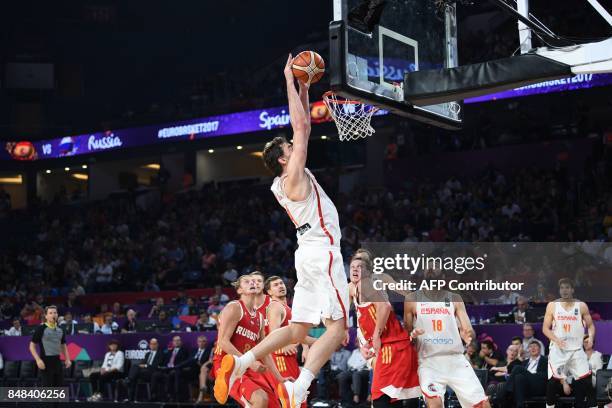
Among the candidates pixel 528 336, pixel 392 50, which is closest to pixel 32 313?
pixel 528 336

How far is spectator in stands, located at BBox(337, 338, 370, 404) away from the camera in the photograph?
14.7 metres

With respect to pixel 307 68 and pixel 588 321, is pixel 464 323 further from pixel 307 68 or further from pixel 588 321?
pixel 588 321

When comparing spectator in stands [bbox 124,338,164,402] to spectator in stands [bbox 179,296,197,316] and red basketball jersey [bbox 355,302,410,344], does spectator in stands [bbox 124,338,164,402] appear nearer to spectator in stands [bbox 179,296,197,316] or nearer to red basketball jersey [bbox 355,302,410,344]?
spectator in stands [bbox 179,296,197,316]

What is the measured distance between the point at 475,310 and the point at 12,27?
28511 mm

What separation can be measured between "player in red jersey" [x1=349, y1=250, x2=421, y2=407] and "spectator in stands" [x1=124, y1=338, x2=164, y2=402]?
8.62 meters

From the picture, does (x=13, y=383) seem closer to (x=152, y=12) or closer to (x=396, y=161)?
(x=396, y=161)

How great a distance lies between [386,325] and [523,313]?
19.3 feet

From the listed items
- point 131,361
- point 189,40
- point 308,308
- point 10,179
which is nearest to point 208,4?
point 189,40

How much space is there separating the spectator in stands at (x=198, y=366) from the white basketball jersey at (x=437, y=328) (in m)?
7.55

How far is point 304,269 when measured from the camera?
7.15 meters

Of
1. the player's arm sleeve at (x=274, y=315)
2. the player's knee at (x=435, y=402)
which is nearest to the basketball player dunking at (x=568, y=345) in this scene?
the player's knee at (x=435, y=402)

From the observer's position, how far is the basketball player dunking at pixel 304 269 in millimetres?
6949

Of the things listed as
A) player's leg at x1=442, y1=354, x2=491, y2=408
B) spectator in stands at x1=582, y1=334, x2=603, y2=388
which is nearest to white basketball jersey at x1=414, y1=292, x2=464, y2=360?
player's leg at x1=442, y1=354, x2=491, y2=408

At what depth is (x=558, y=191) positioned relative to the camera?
22.0 metres
